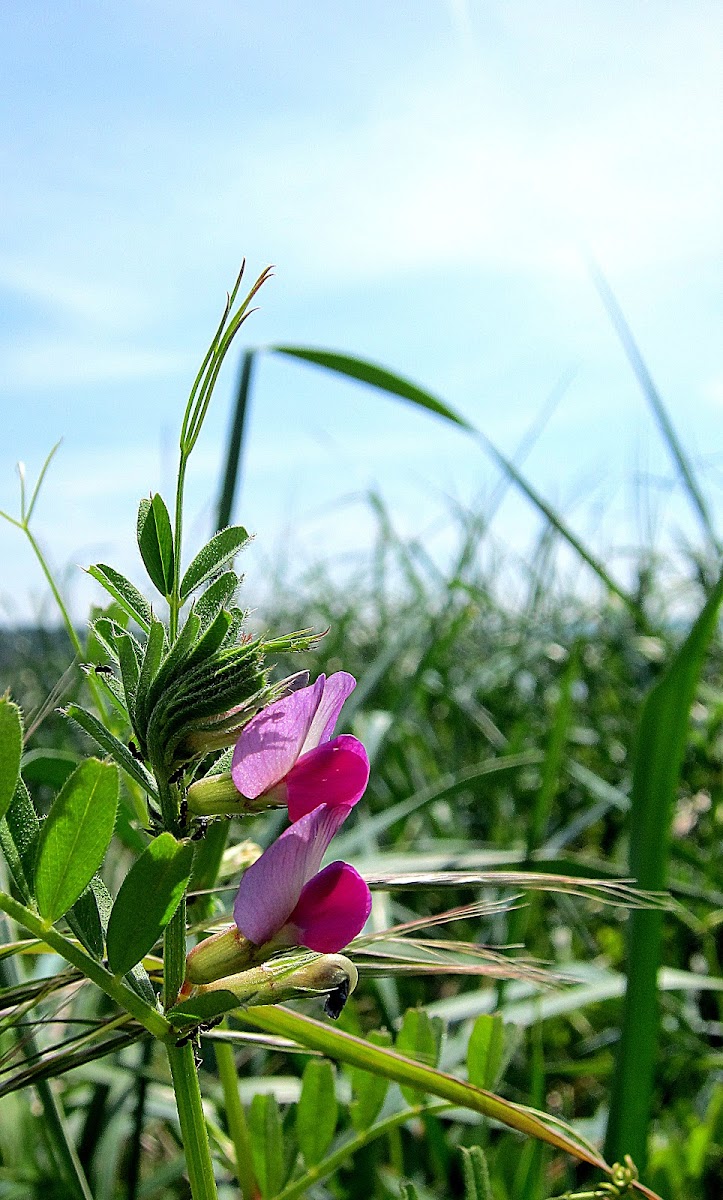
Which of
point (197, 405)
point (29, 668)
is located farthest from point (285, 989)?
point (29, 668)

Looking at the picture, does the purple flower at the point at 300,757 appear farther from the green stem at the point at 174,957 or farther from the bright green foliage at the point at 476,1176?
the bright green foliage at the point at 476,1176

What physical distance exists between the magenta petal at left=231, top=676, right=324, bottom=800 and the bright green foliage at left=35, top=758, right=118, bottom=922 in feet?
0.11

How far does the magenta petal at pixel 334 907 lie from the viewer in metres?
0.26

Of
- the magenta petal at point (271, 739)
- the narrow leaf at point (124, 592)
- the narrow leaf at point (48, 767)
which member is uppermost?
the narrow leaf at point (124, 592)

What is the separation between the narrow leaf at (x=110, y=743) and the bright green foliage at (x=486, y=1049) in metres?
0.23

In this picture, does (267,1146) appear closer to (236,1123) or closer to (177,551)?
(236,1123)

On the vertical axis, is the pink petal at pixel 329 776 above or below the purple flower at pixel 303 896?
above

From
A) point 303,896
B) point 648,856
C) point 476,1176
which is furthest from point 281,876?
point 648,856

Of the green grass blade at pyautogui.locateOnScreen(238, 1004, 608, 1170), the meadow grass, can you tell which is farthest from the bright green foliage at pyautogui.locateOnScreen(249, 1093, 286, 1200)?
the green grass blade at pyautogui.locateOnScreen(238, 1004, 608, 1170)

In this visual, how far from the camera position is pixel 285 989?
0.81ft

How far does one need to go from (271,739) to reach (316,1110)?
0.25 meters

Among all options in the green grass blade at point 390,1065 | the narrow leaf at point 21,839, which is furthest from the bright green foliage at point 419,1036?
the narrow leaf at point 21,839

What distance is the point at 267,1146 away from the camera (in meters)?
0.44

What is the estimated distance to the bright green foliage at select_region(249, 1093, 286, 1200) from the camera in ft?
1.43
